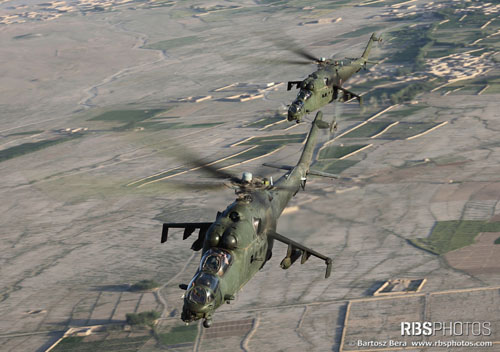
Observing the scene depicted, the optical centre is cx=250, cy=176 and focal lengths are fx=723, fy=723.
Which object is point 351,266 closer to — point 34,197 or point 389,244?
point 389,244

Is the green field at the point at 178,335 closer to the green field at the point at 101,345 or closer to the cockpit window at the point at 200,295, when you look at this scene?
the green field at the point at 101,345

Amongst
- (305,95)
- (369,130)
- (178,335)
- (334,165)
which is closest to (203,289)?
(305,95)

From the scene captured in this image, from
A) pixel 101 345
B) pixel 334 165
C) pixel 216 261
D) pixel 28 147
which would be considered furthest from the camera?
pixel 28 147

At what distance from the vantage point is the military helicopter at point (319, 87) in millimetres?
58656

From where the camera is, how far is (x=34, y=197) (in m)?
146

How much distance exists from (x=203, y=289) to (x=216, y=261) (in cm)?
210

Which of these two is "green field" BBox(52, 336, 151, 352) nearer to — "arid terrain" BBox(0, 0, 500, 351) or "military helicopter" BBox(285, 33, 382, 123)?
"arid terrain" BBox(0, 0, 500, 351)

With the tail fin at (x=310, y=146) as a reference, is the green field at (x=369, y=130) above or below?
below

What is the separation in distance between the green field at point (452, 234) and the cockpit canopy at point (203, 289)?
236ft

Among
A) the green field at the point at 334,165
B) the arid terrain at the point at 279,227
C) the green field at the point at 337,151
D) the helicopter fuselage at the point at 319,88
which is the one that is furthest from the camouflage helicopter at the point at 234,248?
the green field at the point at 337,151

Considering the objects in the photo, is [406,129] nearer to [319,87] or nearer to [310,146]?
[319,87]

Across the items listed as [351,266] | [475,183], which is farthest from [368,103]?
[351,266]

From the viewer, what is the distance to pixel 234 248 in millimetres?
38500

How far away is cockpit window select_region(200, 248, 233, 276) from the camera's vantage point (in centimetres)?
3734
